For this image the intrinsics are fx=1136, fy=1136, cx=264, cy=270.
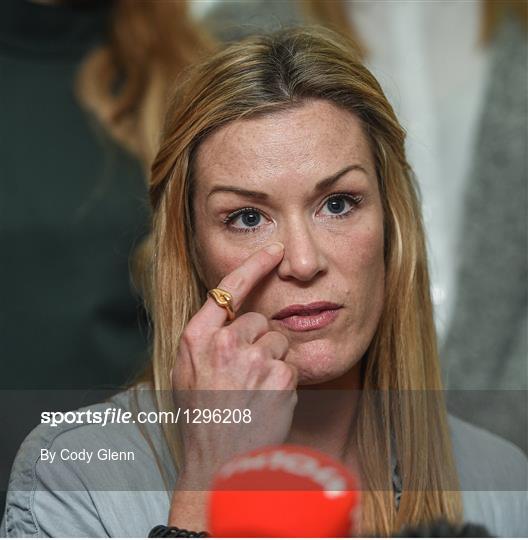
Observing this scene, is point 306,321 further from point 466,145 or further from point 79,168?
point 466,145

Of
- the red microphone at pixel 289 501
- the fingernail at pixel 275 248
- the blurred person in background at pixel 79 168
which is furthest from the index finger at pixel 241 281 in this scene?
the blurred person in background at pixel 79 168

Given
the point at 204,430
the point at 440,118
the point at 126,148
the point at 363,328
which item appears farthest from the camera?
the point at 440,118

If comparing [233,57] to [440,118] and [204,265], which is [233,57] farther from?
[440,118]

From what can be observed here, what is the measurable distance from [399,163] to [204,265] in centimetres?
24

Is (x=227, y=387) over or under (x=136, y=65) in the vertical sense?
under

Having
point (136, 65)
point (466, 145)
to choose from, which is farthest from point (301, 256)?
point (466, 145)

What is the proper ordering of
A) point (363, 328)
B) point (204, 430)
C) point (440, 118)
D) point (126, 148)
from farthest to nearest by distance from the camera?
point (440, 118)
point (126, 148)
point (363, 328)
point (204, 430)

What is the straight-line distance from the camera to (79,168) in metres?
1.66

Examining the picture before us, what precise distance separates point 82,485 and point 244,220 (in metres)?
0.29

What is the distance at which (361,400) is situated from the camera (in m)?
1.20

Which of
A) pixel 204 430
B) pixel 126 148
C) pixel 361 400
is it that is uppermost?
pixel 126 148

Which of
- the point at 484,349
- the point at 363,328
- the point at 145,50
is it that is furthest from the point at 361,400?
the point at 145,50

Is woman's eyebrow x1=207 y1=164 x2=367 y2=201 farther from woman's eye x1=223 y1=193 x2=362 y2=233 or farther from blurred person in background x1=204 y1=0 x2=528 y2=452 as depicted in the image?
blurred person in background x1=204 y1=0 x2=528 y2=452

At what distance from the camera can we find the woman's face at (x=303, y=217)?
1058mm
